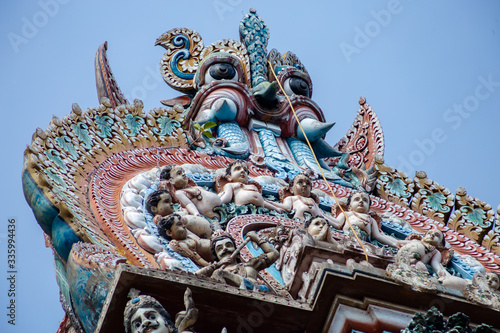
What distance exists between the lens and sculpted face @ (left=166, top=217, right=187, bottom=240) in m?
9.54

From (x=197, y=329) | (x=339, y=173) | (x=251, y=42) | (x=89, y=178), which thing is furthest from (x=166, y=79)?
(x=197, y=329)

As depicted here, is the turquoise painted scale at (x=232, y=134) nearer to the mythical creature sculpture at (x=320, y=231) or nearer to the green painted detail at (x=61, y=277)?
the mythical creature sculpture at (x=320, y=231)

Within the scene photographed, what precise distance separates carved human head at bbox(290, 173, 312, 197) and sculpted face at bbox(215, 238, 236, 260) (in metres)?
3.10

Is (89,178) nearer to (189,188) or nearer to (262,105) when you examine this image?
(189,188)

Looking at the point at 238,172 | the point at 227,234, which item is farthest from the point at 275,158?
the point at 227,234

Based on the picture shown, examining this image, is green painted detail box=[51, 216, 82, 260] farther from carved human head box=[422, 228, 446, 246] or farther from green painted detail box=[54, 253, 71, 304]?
carved human head box=[422, 228, 446, 246]

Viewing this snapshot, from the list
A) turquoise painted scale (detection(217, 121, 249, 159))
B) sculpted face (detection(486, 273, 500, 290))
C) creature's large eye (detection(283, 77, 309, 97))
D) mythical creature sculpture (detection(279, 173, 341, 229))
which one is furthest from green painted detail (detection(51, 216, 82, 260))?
creature's large eye (detection(283, 77, 309, 97))

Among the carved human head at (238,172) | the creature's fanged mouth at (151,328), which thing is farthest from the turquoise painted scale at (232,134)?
the creature's fanged mouth at (151,328)

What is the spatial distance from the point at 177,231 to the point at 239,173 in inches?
94.6

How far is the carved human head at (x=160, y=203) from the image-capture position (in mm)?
10188

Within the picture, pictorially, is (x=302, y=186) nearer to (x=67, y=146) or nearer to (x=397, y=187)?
(x=397, y=187)

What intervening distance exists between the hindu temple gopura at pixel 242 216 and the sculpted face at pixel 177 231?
1 centimetres

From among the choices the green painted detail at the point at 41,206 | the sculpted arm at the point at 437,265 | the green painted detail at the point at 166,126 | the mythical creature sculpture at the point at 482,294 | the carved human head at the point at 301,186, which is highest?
the green painted detail at the point at 166,126

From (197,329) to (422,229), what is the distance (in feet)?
19.8
